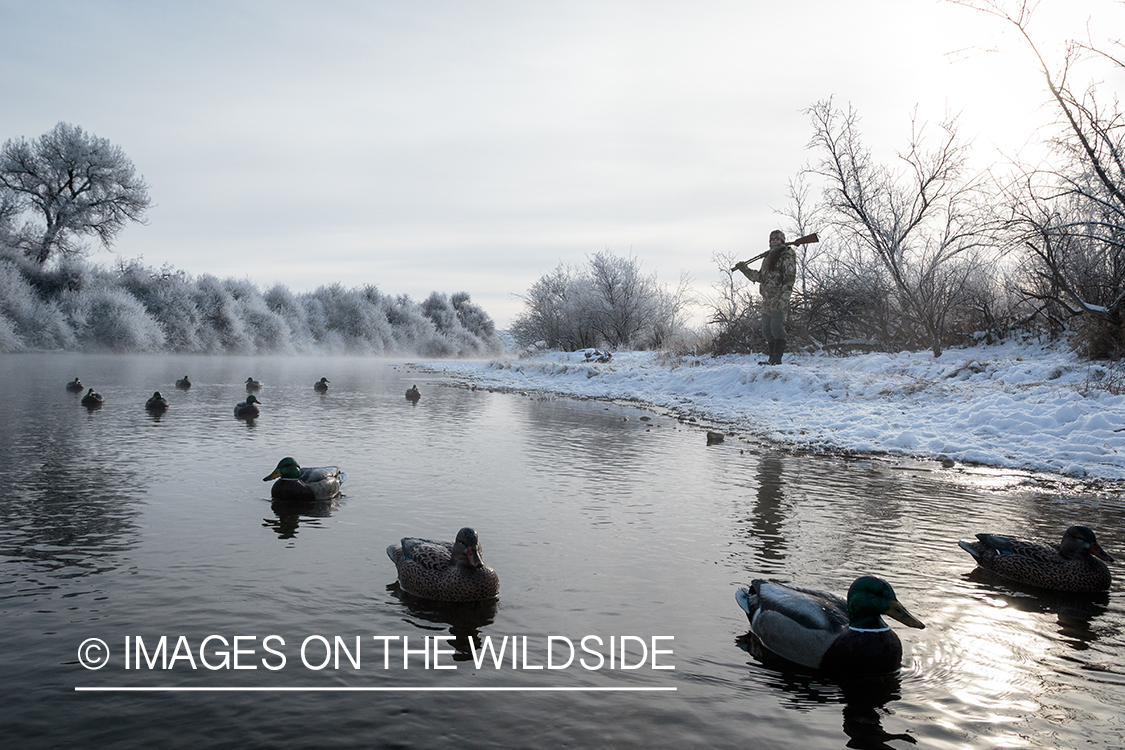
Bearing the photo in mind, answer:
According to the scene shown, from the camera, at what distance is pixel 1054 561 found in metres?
5.78

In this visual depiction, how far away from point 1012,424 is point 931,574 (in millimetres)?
7454

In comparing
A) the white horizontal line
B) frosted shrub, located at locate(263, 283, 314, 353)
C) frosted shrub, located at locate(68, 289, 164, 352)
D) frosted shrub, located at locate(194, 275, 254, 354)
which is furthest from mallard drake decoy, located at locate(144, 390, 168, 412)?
frosted shrub, located at locate(263, 283, 314, 353)

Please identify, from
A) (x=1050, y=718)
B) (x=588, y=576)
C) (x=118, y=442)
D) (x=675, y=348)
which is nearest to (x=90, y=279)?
(x=675, y=348)

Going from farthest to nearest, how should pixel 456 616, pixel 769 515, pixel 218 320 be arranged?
pixel 218 320
pixel 769 515
pixel 456 616

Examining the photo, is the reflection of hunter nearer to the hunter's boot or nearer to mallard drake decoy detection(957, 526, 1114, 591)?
the hunter's boot

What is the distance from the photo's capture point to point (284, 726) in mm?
3553

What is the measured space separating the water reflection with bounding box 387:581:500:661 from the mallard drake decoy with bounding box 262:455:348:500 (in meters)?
2.91

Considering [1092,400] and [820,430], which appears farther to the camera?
[820,430]

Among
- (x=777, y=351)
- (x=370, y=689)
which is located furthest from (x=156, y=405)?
(x=777, y=351)

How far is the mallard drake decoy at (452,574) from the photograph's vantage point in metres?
5.22

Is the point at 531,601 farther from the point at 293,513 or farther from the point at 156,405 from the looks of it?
the point at 156,405

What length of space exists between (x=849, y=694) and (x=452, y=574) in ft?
8.93

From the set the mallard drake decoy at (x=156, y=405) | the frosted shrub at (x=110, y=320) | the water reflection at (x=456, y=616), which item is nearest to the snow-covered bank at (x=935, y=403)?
the water reflection at (x=456, y=616)

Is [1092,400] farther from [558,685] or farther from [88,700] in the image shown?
A: [88,700]
